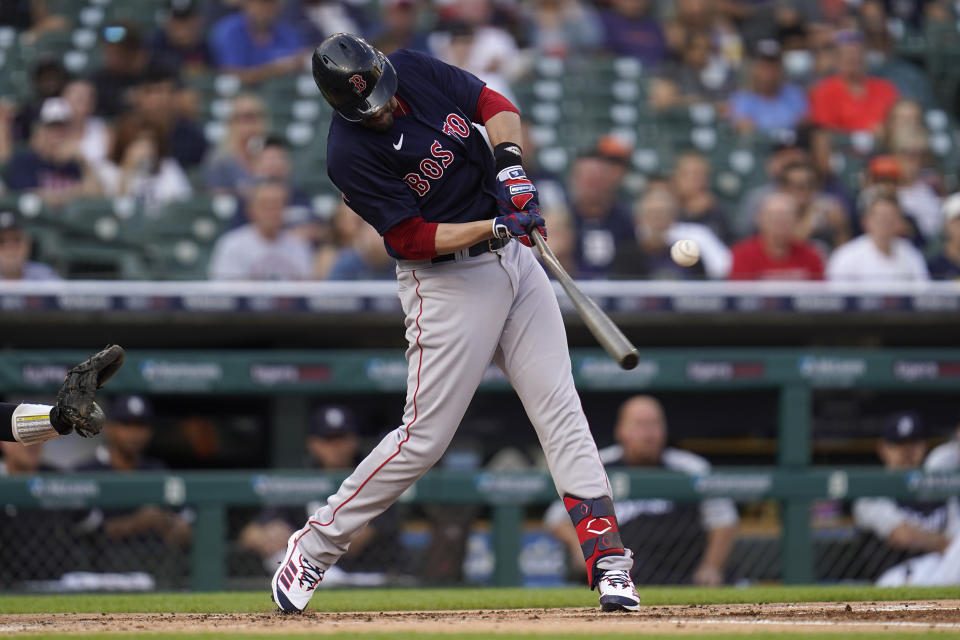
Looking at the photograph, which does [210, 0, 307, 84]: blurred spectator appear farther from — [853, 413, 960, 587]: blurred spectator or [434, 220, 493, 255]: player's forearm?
[434, 220, 493, 255]: player's forearm

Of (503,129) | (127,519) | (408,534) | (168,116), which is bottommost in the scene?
(127,519)

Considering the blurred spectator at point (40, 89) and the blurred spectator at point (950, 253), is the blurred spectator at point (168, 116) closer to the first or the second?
the blurred spectator at point (40, 89)

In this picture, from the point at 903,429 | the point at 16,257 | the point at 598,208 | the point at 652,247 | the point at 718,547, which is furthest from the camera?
the point at 598,208

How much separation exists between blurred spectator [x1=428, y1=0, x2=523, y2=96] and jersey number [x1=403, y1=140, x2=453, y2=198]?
15.8 ft

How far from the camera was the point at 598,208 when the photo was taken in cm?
728

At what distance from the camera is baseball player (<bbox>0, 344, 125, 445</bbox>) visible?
13.2 ft

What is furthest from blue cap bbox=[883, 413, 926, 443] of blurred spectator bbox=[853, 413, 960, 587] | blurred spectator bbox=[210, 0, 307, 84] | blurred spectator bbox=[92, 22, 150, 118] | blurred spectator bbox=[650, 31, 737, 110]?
blurred spectator bbox=[92, 22, 150, 118]

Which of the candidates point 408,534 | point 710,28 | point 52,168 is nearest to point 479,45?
point 710,28

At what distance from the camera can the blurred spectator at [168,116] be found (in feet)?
26.3

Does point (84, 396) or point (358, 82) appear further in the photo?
point (84, 396)

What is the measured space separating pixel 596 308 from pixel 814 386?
275 cm

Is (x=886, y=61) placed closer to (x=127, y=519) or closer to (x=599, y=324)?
(x=127, y=519)

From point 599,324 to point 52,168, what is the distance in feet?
16.1

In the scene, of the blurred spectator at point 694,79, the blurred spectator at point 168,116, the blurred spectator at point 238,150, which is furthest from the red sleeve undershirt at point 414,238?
the blurred spectator at point 694,79
